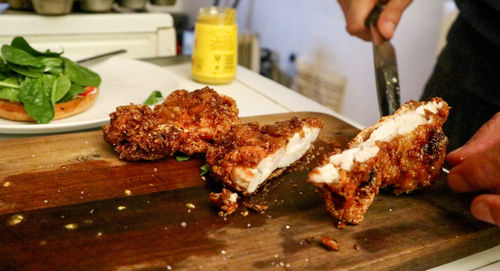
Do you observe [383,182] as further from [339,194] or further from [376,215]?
[339,194]

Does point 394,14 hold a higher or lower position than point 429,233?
higher

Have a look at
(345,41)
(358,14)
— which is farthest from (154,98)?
(345,41)

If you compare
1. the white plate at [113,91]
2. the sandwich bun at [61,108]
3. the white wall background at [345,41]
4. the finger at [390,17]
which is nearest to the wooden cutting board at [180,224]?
the white plate at [113,91]

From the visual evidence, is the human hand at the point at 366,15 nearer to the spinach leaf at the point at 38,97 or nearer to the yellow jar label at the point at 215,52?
the yellow jar label at the point at 215,52

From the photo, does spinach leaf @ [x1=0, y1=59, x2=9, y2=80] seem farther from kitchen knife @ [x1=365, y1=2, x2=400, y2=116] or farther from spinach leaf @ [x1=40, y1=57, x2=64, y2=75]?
kitchen knife @ [x1=365, y1=2, x2=400, y2=116]

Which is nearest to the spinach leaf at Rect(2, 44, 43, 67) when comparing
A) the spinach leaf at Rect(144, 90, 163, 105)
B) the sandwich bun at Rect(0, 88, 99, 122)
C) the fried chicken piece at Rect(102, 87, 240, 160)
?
the sandwich bun at Rect(0, 88, 99, 122)

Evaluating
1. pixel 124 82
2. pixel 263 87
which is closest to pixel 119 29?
pixel 124 82

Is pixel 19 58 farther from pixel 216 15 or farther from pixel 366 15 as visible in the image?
pixel 366 15
